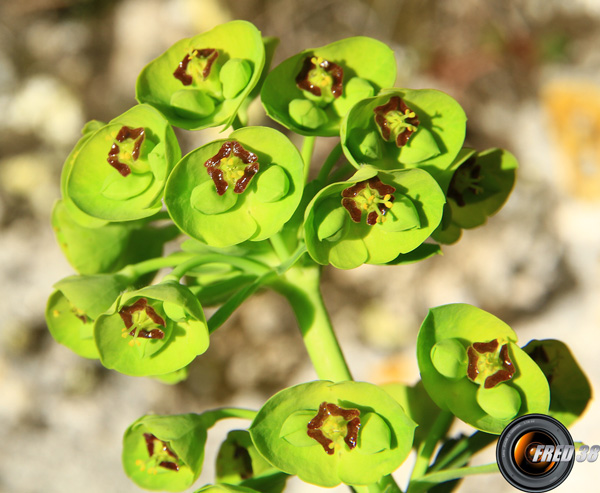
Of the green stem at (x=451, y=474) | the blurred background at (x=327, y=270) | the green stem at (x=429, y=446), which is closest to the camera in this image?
the green stem at (x=451, y=474)

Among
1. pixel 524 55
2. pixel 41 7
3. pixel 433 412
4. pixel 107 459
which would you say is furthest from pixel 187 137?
pixel 433 412

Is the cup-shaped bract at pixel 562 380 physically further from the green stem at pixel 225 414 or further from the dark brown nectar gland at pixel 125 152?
the dark brown nectar gland at pixel 125 152

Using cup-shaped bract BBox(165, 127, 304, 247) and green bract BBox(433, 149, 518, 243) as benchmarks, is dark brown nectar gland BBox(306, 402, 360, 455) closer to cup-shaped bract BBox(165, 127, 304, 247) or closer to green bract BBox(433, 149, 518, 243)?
cup-shaped bract BBox(165, 127, 304, 247)

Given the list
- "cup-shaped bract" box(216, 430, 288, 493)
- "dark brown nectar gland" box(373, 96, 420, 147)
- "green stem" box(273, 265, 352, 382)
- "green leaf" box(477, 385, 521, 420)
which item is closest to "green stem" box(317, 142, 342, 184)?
"dark brown nectar gland" box(373, 96, 420, 147)

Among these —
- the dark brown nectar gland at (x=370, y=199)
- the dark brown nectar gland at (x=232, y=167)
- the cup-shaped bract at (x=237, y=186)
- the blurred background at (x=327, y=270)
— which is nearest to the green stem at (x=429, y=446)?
the dark brown nectar gland at (x=370, y=199)

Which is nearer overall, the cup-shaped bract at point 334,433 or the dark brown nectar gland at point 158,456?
the cup-shaped bract at point 334,433

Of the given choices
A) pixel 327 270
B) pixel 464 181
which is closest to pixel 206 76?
pixel 464 181

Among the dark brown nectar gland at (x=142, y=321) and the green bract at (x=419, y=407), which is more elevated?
the dark brown nectar gland at (x=142, y=321)
